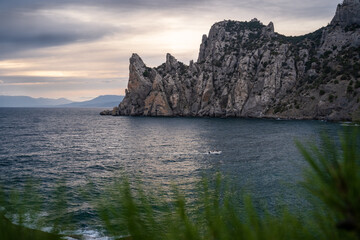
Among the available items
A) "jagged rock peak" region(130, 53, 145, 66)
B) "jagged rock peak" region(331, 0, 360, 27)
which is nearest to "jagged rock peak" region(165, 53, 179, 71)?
"jagged rock peak" region(130, 53, 145, 66)

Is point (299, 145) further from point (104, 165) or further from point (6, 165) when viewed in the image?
point (6, 165)

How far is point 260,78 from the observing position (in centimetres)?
11900

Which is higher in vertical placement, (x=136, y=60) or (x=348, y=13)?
(x=348, y=13)

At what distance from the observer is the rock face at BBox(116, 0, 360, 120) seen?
97.6 meters

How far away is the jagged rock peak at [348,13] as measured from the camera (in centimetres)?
10774

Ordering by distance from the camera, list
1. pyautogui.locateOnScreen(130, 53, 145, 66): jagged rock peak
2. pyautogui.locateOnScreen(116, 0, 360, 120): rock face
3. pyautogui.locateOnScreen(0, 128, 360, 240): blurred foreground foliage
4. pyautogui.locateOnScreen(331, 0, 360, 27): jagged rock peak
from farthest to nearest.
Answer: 1. pyautogui.locateOnScreen(130, 53, 145, 66): jagged rock peak
2. pyautogui.locateOnScreen(331, 0, 360, 27): jagged rock peak
3. pyautogui.locateOnScreen(116, 0, 360, 120): rock face
4. pyautogui.locateOnScreen(0, 128, 360, 240): blurred foreground foliage

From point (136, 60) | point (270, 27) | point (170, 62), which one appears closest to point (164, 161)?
point (136, 60)

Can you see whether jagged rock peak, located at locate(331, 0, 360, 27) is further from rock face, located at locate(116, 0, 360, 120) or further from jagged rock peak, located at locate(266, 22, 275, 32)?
jagged rock peak, located at locate(266, 22, 275, 32)

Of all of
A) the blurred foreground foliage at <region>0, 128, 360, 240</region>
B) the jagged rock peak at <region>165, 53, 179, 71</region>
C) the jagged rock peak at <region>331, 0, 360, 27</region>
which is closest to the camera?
the blurred foreground foliage at <region>0, 128, 360, 240</region>

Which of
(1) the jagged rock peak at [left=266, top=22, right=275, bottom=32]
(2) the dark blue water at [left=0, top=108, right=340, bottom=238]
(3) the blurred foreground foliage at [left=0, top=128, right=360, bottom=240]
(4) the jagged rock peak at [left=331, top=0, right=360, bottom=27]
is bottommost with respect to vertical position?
(2) the dark blue water at [left=0, top=108, right=340, bottom=238]

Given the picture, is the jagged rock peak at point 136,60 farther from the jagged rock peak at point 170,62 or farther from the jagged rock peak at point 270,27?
the jagged rock peak at point 270,27

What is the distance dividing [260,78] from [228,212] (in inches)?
4866

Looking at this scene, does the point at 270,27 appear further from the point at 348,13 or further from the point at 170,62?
the point at 170,62

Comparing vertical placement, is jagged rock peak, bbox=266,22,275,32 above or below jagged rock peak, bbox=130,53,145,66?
above
